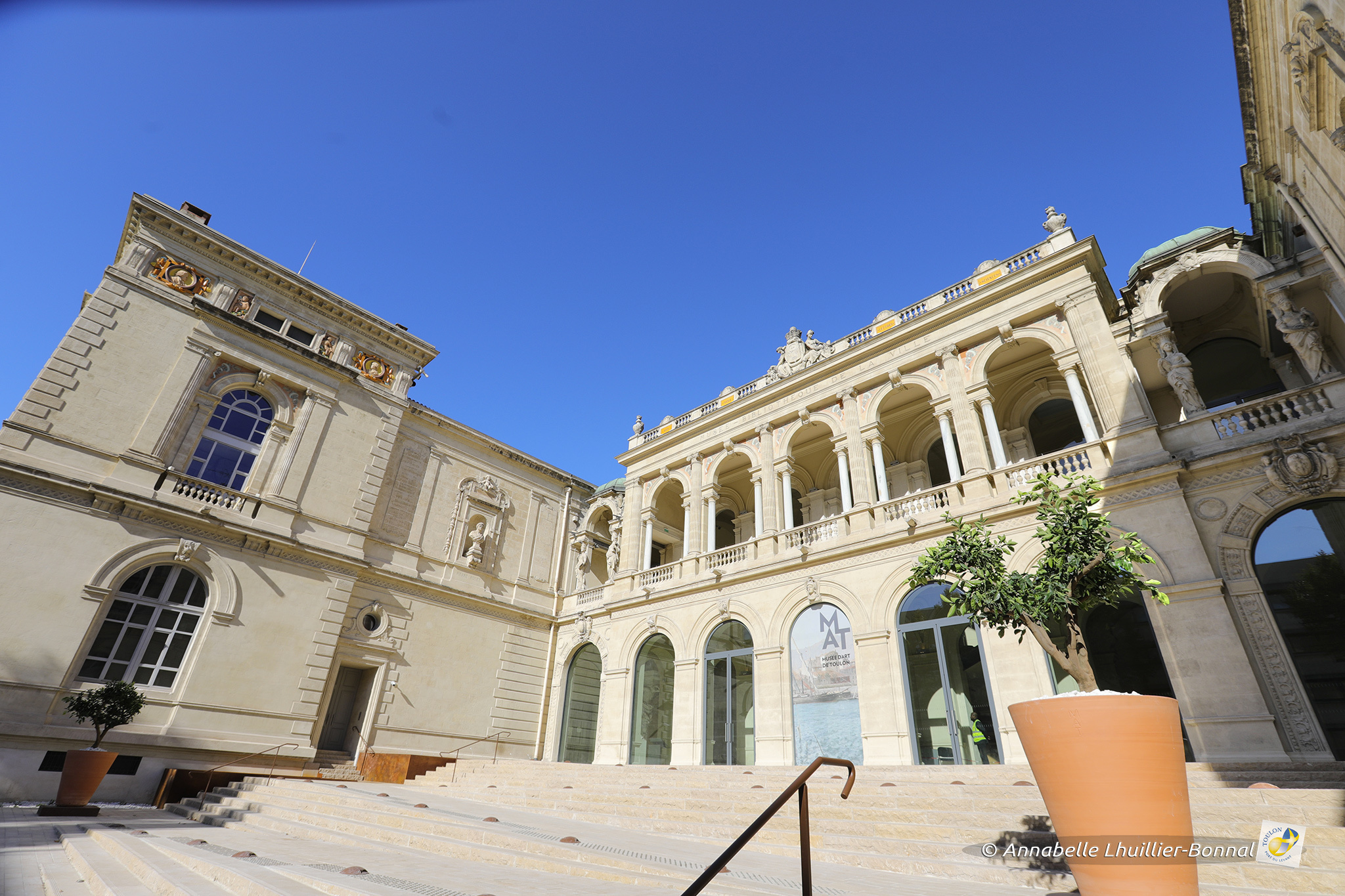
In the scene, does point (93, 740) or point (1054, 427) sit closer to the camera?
point (93, 740)

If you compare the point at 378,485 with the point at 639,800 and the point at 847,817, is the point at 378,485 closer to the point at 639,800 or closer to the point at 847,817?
the point at 639,800

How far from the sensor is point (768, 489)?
17.7 meters

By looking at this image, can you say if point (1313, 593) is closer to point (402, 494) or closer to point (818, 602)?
point (818, 602)

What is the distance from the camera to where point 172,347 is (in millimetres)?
15719

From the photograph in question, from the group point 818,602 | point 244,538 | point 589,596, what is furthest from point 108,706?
point 818,602

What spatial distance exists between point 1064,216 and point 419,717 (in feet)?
72.0

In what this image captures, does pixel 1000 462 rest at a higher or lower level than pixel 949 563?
higher

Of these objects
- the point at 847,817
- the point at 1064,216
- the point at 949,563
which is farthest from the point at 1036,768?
the point at 1064,216

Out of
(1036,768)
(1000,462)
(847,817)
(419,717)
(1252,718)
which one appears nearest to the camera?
(1036,768)

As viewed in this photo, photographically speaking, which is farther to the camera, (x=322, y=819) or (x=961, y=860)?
(x=322, y=819)

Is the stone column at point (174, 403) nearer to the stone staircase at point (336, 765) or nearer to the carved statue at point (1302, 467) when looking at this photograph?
the stone staircase at point (336, 765)

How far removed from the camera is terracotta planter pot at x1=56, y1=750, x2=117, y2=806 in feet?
31.9

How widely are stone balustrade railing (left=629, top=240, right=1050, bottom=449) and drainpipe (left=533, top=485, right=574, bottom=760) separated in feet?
14.9

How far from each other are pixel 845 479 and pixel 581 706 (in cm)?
1200
